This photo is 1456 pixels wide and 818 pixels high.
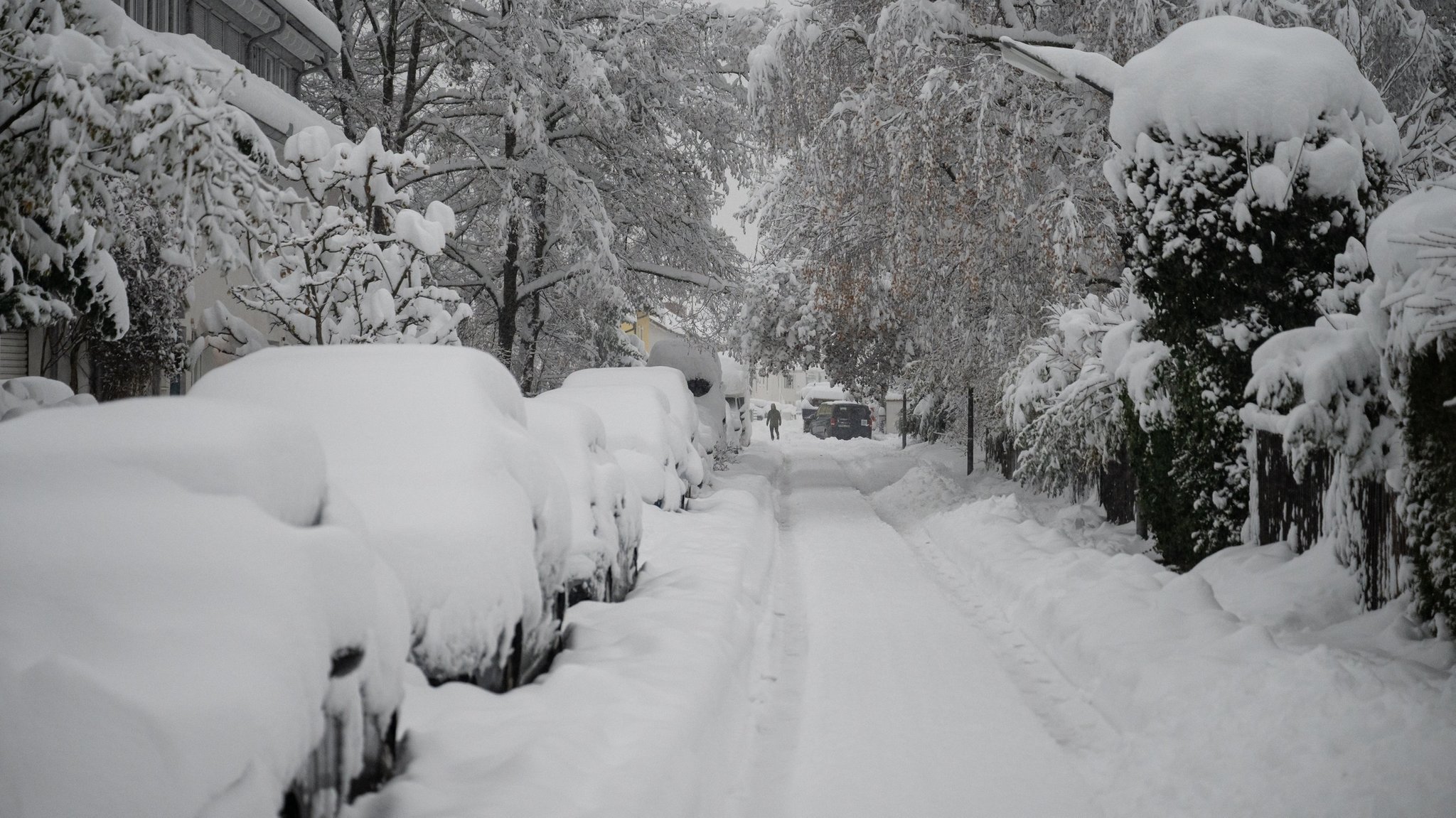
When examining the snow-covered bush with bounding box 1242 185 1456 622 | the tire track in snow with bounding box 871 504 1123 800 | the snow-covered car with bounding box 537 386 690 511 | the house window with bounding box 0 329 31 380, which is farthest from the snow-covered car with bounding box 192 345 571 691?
the house window with bounding box 0 329 31 380

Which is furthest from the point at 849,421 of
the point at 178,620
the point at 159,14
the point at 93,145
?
the point at 178,620

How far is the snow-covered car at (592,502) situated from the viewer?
23.9 feet

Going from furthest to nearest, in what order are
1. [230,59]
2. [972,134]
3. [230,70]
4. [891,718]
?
[972,134] < [230,59] < [230,70] < [891,718]

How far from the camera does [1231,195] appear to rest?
8453 mm

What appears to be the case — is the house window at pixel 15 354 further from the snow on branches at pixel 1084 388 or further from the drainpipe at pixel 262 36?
the snow on branches at pixel 1084 388

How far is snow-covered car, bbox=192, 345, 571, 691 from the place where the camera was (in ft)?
16.2

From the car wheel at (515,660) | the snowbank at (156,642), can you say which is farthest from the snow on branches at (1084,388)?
the snowbank at (156,642)

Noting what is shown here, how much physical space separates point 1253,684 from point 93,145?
6590 mm

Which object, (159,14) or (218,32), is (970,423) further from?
(159,14)

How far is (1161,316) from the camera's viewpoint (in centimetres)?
918

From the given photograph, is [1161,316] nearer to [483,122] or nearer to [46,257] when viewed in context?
[46,257]

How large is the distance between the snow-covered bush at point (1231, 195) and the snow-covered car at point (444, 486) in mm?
5547

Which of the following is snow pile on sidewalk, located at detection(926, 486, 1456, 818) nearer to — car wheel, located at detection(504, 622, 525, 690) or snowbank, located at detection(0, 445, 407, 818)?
car wheel, located at detection(504, 622, 525, 690)

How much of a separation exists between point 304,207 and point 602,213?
5.02 metres
